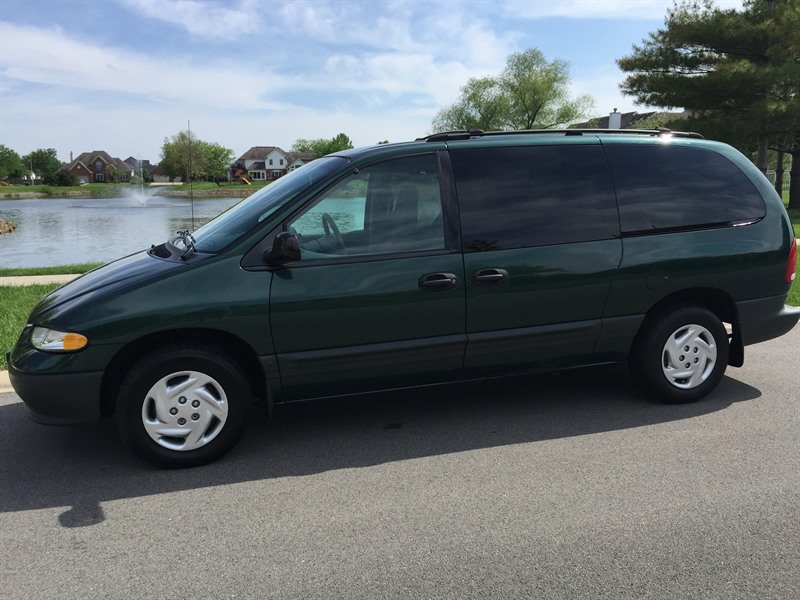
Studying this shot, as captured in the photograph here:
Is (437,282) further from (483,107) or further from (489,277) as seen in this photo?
(483,107)

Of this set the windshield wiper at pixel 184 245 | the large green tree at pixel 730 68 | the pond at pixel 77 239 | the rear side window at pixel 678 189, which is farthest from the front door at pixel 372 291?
the large green tree at pixel 730 68

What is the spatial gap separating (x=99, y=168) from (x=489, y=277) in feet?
513

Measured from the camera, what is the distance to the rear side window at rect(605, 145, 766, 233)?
4.50 metres

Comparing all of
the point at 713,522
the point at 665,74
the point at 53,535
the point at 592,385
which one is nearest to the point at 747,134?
the point at 665,74

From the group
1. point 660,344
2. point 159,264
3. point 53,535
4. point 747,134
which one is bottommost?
point 53,535

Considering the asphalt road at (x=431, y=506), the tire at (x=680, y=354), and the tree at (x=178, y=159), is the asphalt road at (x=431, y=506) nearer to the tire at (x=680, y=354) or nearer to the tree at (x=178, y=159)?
the tire at (x=680, y=354)

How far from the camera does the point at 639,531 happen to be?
303 cm

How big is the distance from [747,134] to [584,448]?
2249 centimetres

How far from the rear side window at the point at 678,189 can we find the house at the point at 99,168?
145352 millimetres

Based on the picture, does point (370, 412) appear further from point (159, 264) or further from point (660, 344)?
point (660, 344)

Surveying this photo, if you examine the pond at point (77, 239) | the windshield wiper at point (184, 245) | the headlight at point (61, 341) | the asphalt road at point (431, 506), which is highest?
the windshield wiper at point (184, 245)

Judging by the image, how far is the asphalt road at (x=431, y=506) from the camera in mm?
2703

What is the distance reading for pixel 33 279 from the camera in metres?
10.0

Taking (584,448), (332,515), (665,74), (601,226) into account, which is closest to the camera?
(332,515)
